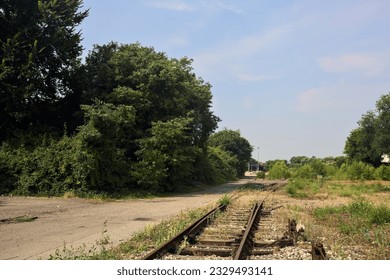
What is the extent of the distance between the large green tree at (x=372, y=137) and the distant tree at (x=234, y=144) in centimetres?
2135

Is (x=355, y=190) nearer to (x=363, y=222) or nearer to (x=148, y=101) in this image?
(x=148, y=101)

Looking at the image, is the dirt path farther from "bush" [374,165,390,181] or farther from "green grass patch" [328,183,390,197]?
"bush" [374,165,390,181]

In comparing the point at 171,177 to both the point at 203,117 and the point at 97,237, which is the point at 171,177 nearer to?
the point at 203,117

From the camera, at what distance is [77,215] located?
15.2 m

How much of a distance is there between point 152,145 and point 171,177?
3.63 meters

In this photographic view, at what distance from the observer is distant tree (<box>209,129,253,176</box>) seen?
267ft

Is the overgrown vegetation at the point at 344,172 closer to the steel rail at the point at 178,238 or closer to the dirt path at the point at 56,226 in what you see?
the dirt path at the point at 56,226

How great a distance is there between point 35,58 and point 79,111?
4.39 m

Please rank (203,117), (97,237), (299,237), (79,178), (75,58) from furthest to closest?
(203,117) → (75,58) → (79,178) → (97,237) → (299,237)

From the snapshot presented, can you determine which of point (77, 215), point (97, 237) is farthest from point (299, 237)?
point (77, 215)

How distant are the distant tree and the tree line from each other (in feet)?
166

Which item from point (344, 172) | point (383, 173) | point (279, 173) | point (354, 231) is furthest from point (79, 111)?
point (279, 173)

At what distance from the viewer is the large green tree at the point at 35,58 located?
76.2 feet

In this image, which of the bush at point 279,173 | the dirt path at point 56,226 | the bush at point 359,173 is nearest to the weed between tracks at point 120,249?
the dirt path at point 56,226
